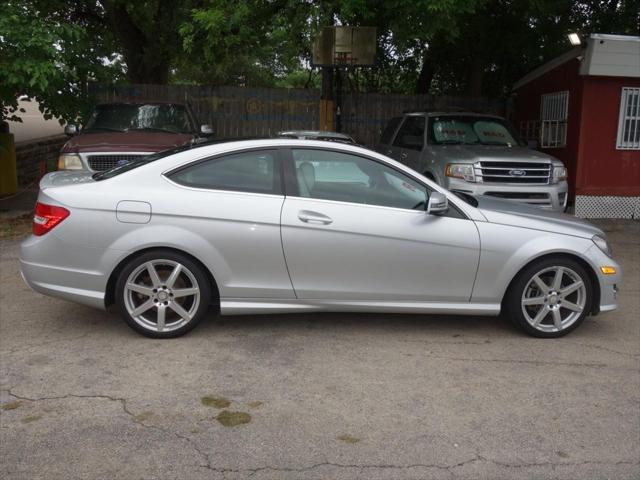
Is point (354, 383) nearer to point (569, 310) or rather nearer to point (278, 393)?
point (278, 393)

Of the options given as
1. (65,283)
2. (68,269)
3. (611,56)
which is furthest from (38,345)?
(611,56)

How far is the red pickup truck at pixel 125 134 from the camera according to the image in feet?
28.4

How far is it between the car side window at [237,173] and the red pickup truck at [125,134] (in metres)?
3.04

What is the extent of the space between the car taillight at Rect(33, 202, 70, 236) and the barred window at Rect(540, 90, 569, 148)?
974 centimetres

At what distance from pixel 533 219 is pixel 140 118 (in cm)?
690

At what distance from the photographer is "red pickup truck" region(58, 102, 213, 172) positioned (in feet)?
28.4

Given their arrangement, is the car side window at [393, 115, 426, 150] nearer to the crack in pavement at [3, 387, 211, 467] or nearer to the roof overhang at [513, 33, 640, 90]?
the roof overhang at [513, 33, 640, 90]

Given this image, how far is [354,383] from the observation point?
14.6 ft

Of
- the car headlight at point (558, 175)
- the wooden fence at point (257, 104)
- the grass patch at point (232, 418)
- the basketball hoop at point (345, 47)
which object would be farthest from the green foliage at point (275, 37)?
the grass patch at point (232, 418)

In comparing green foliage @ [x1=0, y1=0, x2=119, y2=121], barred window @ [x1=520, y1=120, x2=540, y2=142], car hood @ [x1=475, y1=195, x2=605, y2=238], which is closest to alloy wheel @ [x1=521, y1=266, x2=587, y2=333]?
car hood @ [x1=475, y1=195, x2=605, y2=238]

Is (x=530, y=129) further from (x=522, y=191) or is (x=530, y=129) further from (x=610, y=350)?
(x=610, y=350)

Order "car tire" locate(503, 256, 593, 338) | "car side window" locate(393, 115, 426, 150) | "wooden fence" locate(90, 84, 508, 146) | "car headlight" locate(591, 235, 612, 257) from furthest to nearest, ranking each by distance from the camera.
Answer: "wooden fence" locate(90, 84, 508, 146) → "car side window" locate(393, 115, 426, 150) → "car headlight" locate(591, 235, 612, 257) → "car tire" locate(503, 256, 593, 338)

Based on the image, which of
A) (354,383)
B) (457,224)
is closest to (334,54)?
(457,224)

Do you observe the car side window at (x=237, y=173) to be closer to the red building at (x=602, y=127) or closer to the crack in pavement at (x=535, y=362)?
the crack in pavement at (x=535, y=362)
